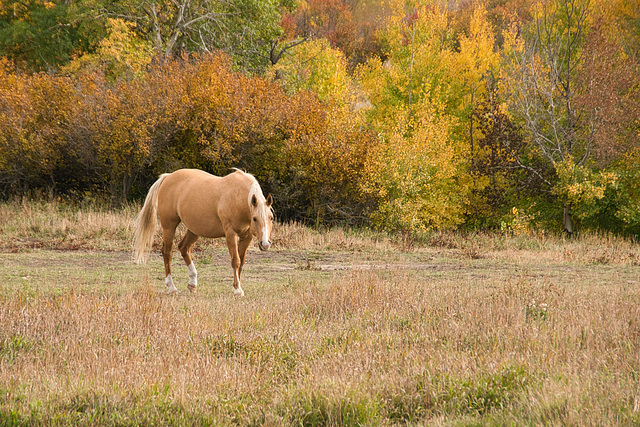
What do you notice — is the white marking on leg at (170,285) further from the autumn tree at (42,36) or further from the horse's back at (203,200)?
the autumn tree at (42,36)

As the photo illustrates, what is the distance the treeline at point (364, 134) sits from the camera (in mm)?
22938

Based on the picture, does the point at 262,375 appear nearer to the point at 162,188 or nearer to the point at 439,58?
the point at 162,188

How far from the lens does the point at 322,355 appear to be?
5965 millimetres

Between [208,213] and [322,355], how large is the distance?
4661mm

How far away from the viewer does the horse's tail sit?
34.9 feet

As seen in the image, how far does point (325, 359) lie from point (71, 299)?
3.80 m

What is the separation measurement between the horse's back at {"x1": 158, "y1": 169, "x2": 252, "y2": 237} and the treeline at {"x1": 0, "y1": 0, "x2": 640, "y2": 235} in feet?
40.6

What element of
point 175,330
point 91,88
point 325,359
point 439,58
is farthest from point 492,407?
point 439,58

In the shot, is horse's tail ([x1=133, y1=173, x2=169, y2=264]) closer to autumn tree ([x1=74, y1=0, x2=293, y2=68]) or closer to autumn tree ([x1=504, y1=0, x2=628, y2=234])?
autumn tree ([x1=504, y1=0, x2=628, y2=234])

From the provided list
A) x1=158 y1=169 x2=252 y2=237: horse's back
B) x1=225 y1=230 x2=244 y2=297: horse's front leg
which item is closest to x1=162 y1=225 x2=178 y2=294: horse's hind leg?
x1=158 y1=169 x2=252 y2=237: horse's back

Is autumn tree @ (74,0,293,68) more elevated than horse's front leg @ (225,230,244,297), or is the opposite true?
autumn tree @ (74,0,293,68)

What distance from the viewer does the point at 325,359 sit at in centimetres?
561

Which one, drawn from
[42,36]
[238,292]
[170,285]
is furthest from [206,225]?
[42,36]

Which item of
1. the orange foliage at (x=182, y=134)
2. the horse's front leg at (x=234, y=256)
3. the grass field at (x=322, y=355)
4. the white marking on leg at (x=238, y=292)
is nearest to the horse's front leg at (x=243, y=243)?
the horse's front leg at (x=234, y=256)
